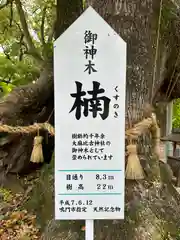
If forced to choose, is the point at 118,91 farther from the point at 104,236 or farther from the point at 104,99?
the point at 104,236

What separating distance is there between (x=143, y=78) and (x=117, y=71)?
0.55 m

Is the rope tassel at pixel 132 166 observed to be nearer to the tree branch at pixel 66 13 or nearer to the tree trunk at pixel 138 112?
the tree trunk at pixel 138 112

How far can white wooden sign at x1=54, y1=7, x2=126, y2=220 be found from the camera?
1.68m

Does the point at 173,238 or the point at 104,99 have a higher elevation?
the point at 104,99

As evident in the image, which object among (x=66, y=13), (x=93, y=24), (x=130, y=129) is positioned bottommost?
(x=130, y=129)

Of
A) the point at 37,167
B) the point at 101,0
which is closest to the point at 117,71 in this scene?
the point at 101,0

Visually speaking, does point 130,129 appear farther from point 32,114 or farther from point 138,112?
point 32,114

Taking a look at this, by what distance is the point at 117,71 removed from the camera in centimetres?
169

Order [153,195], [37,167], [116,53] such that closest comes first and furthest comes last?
[116,53]
[153,195]
[37,167]

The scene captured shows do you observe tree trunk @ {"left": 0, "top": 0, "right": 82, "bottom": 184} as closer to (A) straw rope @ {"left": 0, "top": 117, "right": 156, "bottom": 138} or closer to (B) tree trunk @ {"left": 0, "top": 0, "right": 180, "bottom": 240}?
(B) tree trunk @ {"left": 0, "top": 0, "right": 180, "bottom": 240}

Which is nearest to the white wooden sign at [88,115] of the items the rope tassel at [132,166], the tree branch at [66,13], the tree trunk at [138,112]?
the rope tassel at [132,166]

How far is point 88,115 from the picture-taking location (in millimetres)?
1696

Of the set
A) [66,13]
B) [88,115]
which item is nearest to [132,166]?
[88,115]

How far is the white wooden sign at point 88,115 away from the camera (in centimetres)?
168
